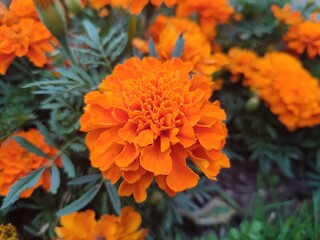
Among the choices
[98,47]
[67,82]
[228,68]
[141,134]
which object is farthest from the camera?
[228,68]

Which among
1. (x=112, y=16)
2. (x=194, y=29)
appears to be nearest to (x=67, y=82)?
(x=112, y=16)

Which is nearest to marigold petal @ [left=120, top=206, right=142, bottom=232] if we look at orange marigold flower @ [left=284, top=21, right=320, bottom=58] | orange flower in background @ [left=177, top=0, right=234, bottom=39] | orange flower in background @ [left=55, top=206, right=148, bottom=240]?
orange flower in background @ [left=55, top=206, right=148, bottom=240]

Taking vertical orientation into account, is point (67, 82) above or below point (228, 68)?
above

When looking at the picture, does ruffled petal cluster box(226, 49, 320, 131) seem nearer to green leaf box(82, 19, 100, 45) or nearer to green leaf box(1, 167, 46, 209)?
green leaf box(82, 19, 100, 45)

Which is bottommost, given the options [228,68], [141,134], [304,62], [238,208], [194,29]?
[238,208]

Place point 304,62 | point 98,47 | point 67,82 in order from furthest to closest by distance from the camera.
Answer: point 304,62, point 98,47, point 67,82

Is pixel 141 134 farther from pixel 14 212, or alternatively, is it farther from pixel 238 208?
pixel 238 208

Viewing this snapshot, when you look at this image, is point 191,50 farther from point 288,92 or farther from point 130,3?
point 288,92
